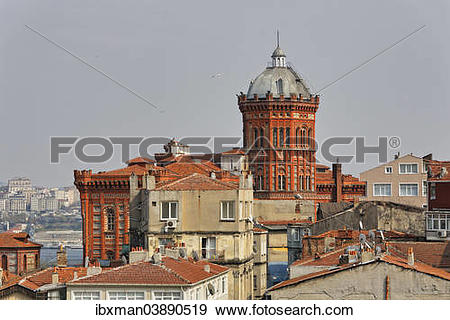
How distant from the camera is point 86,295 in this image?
4194 cm

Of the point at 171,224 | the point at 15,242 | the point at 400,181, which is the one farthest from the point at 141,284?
the point at 400,181

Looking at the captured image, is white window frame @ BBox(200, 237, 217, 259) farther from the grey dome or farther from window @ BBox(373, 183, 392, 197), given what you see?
the grey dome

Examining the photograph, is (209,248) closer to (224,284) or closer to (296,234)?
(224,284)

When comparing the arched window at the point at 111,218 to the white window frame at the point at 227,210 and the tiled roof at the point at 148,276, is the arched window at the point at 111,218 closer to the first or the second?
the white window frame at the point at 227,210

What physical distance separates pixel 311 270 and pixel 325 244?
9.57m

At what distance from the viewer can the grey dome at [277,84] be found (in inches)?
5354

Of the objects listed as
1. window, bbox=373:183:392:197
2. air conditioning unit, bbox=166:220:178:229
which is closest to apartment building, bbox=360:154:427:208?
window, bbox=373:183:392:197

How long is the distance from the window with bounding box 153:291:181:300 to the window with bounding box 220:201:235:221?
18097 millimetres

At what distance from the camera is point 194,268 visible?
4672cm

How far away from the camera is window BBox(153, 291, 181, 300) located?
40938 millimetres

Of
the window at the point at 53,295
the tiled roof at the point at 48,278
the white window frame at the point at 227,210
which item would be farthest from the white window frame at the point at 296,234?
the window at the point at 53,295

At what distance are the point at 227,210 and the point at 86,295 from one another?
59.8ft
